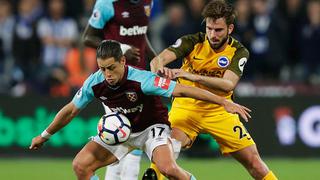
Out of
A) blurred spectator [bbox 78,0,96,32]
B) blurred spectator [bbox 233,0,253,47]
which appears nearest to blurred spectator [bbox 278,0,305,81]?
blurred spectator [bbox 233,0,253,47]

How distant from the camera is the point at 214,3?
8.90 m

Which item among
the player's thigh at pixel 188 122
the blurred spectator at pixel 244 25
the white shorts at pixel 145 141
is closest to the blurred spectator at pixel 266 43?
the blurred spectator at pixel 244 25

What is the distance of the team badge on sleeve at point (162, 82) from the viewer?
8398mm

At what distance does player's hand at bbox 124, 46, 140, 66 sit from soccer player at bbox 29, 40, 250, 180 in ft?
2.81

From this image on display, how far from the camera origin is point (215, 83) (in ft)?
28.6

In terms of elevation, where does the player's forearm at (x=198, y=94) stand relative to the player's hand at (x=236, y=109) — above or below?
above

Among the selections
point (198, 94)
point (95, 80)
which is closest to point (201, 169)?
point (95, 80)

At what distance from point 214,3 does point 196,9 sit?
A: 7927 millimetres

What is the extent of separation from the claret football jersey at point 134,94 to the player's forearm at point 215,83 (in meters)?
0.34

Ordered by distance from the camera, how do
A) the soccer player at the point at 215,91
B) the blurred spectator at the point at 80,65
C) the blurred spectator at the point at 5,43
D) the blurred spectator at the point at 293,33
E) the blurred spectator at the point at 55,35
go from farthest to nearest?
the blurred spectator at the point at 293,33
the blurred spectator at the point at 5,43
the blurred spectator at the point at 55,35
the blurred spectator at the point at 80,65
the soccer player at the point at 215,91

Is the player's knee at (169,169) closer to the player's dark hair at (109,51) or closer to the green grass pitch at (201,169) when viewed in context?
the player's dark hair at (109,51)

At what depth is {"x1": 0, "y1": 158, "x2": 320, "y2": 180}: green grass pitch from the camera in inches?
481

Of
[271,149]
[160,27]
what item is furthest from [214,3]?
[160,27]

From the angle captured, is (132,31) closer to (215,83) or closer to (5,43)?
(215,83)
